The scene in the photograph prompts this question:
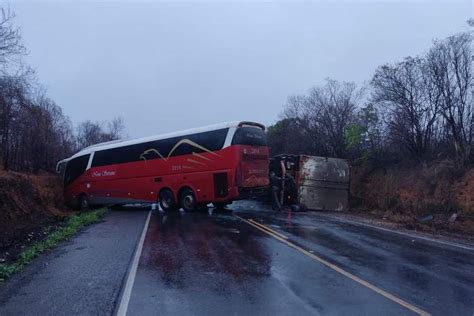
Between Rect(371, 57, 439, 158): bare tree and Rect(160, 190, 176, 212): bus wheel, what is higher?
Rect(371, 57, 439, 158): bare tree

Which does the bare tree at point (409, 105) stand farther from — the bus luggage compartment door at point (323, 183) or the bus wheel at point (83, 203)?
the bus wheel at point (83, 203)

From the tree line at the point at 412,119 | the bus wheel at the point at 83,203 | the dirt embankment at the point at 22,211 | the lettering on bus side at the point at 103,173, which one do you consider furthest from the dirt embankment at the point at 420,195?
the bus wheel at the point at 83,203

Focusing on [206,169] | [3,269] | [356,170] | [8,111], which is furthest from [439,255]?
[8,111]

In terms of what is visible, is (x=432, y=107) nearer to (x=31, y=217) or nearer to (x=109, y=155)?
(x=109, y=155)

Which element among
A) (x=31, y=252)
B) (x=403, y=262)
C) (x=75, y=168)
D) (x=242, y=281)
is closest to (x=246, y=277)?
(x=242, y=281)

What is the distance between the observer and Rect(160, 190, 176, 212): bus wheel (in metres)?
23.8

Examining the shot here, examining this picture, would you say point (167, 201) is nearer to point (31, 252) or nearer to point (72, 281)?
point (31, 252)

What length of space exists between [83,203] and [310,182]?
1320cm

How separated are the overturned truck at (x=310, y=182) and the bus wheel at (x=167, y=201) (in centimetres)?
501

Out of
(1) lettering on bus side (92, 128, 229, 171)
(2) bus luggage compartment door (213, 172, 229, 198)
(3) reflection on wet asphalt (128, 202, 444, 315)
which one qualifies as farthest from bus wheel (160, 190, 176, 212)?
(3) reflection on wet asphalt (128, 202, 444, 315)

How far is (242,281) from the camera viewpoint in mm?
8000

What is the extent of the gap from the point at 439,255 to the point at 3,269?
29.4 ft

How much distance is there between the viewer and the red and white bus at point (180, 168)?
70.8ft

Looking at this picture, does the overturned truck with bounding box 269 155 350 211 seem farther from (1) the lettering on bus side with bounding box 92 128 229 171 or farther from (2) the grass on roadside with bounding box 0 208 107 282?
(2) the grass on roadside with bounding box 0 208 107 282
